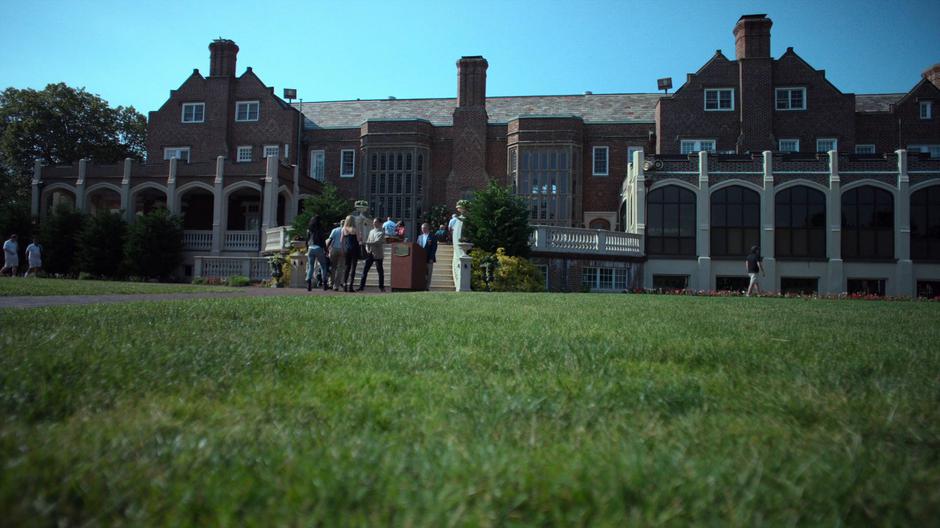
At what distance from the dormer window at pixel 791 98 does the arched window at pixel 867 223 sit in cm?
710

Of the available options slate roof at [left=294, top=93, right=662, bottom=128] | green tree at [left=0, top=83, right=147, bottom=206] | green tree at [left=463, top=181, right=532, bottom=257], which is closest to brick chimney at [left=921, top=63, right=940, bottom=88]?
slate roof at [left=294, top=93, right=662, bottom=128]

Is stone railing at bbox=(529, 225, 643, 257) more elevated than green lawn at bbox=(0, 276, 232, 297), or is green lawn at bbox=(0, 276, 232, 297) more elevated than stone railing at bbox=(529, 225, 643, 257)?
stone railing at bbox=(529, 225, 643, 257)

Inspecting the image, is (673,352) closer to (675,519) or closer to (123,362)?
(675,519)

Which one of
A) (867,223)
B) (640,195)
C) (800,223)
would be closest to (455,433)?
(640,195)

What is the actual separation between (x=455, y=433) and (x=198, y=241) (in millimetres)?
34225

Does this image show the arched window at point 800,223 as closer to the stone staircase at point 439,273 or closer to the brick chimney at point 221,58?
the stone staircase at point 439,273

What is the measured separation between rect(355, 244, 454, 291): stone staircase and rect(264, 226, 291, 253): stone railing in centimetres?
565

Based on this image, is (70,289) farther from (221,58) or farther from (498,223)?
(221,58)

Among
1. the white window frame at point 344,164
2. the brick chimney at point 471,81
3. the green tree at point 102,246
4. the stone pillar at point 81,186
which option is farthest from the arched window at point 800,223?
the stone pillar at point 81,186

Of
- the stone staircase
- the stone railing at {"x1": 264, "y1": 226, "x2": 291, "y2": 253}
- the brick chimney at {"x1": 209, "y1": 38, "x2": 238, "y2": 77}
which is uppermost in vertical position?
the brick chimney at {"x1": 209, "y1": 38, "x2": 238, "y2": 77}

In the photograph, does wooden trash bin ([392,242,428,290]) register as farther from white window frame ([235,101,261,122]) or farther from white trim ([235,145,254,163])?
white window frame ([235,101,261,122])

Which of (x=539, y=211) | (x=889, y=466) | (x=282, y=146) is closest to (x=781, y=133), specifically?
(x=539, y=211)

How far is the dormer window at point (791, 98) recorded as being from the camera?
34.5 m

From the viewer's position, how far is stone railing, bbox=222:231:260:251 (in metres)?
32.4
